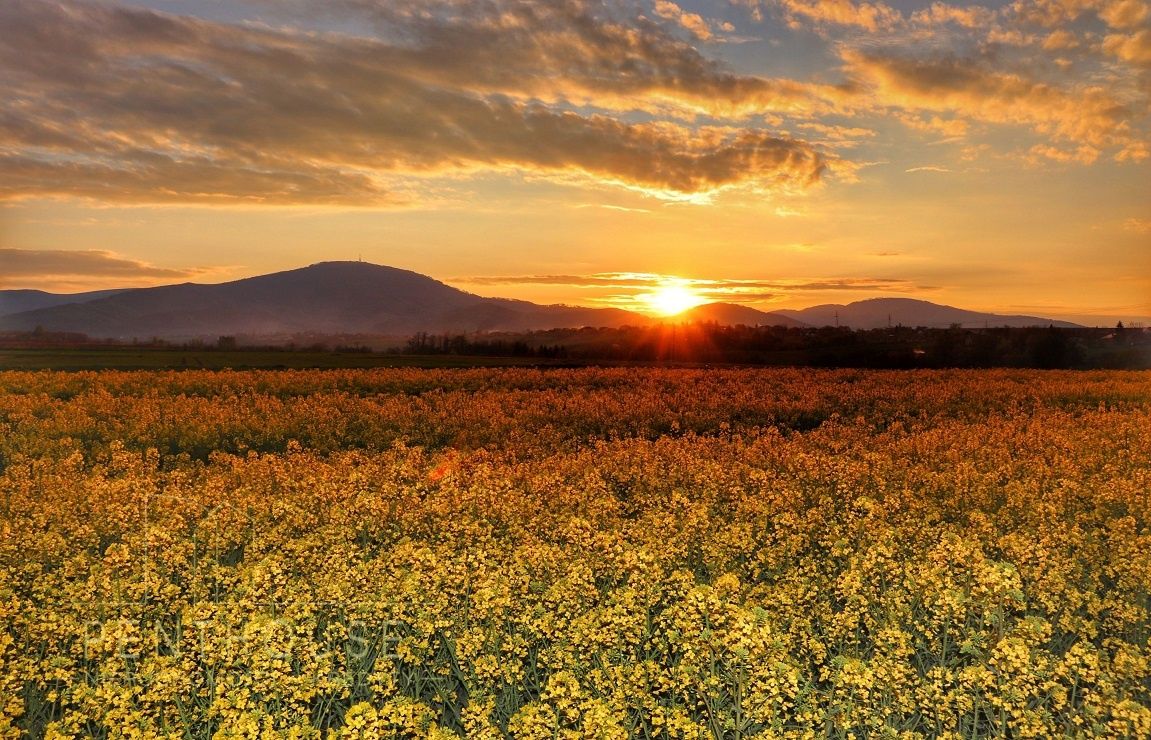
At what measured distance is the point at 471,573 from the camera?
9602 millimetres

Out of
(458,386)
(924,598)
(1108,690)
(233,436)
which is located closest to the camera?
(1108,690)

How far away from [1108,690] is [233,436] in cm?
2649

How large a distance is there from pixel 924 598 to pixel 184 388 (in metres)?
40.8

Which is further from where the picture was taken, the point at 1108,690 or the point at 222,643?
the point at 222,643

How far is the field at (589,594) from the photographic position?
23.2 ft

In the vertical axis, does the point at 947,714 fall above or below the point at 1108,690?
below

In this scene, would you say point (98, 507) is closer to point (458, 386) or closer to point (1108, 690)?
point (1108, 690)

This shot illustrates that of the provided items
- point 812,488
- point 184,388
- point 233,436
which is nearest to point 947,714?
point 812,488

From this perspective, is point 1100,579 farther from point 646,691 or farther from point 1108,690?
point 646,691

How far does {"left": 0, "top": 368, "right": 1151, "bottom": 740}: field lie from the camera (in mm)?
7066

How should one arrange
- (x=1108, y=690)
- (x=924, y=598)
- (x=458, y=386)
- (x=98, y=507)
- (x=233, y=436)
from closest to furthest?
(x=1108, y=690), (x=924, y=598), (x=98, y=507), (x=233, y=436), (x=458, y=386)

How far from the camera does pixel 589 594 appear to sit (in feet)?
29.7

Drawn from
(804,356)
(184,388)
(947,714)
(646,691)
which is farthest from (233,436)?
(804,356)

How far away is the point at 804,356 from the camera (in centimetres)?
8006
